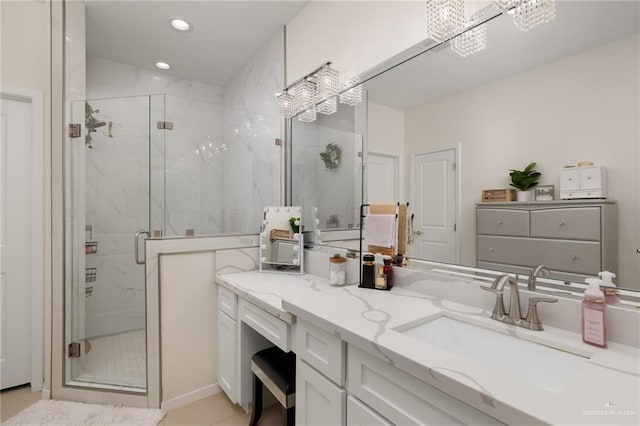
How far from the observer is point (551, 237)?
1.01 metres

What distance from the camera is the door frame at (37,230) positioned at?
2.12 m

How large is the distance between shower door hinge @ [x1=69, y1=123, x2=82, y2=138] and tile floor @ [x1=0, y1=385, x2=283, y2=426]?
183cm

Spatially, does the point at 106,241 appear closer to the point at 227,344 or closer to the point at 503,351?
the point at 227,344

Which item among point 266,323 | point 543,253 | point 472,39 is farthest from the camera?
point 266,323

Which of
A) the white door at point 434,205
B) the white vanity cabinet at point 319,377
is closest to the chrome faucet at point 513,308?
the white door at point 434,205

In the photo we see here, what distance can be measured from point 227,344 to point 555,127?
78.3 inches

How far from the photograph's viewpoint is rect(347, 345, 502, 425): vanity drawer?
0.69 metres

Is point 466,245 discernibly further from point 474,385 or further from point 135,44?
point 135,44

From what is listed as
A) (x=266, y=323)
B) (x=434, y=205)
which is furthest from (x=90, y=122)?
(x=434, y=205)

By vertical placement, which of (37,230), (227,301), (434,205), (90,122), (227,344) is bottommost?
(227,344)

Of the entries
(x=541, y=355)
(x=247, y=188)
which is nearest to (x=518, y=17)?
(x=541, y=355)

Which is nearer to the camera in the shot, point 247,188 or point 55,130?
point 55,130

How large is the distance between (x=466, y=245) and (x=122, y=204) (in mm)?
2570

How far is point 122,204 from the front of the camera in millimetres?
2443
